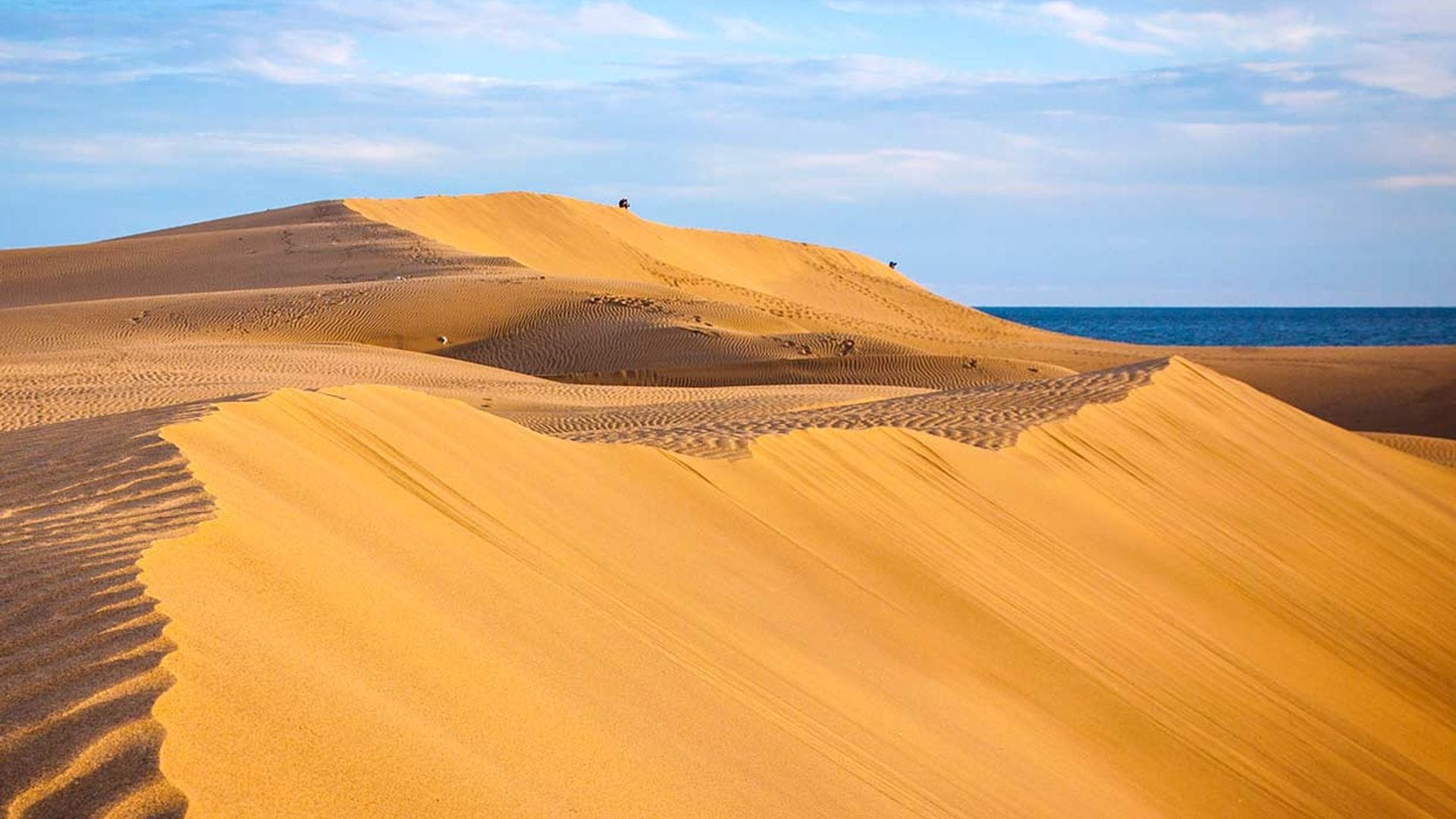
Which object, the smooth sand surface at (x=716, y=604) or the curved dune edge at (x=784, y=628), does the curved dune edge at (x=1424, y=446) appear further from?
the curved dune edge at (x=784, y=628)

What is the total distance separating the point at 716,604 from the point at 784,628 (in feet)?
1.04

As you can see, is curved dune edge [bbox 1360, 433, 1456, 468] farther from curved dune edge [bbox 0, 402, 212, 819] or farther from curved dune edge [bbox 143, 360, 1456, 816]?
curved dune edge [bbox 0, 402, 212, 819]

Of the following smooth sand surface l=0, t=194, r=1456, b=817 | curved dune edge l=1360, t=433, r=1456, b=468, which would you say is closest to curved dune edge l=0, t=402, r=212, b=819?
smooth sand surface l=0, t=194, r=1456, b=817

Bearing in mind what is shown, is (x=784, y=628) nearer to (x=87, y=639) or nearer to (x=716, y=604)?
(x=716, y=604)

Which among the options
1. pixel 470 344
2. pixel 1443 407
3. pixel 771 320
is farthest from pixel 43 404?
pixel 1443 407

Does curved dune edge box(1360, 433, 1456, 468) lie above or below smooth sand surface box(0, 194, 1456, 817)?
above

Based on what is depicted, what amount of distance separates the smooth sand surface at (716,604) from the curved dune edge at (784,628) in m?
0.02

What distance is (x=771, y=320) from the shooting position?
30172mm

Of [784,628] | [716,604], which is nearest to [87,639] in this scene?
[716,604]

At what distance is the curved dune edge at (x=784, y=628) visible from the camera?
12.1 ft

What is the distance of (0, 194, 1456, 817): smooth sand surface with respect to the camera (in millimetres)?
3436

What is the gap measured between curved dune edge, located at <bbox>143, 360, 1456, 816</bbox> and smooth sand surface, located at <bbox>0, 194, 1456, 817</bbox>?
0.07 feet

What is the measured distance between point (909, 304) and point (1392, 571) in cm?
4094

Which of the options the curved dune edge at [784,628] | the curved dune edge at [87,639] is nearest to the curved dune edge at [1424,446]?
the curved dune edge at [784,628]
